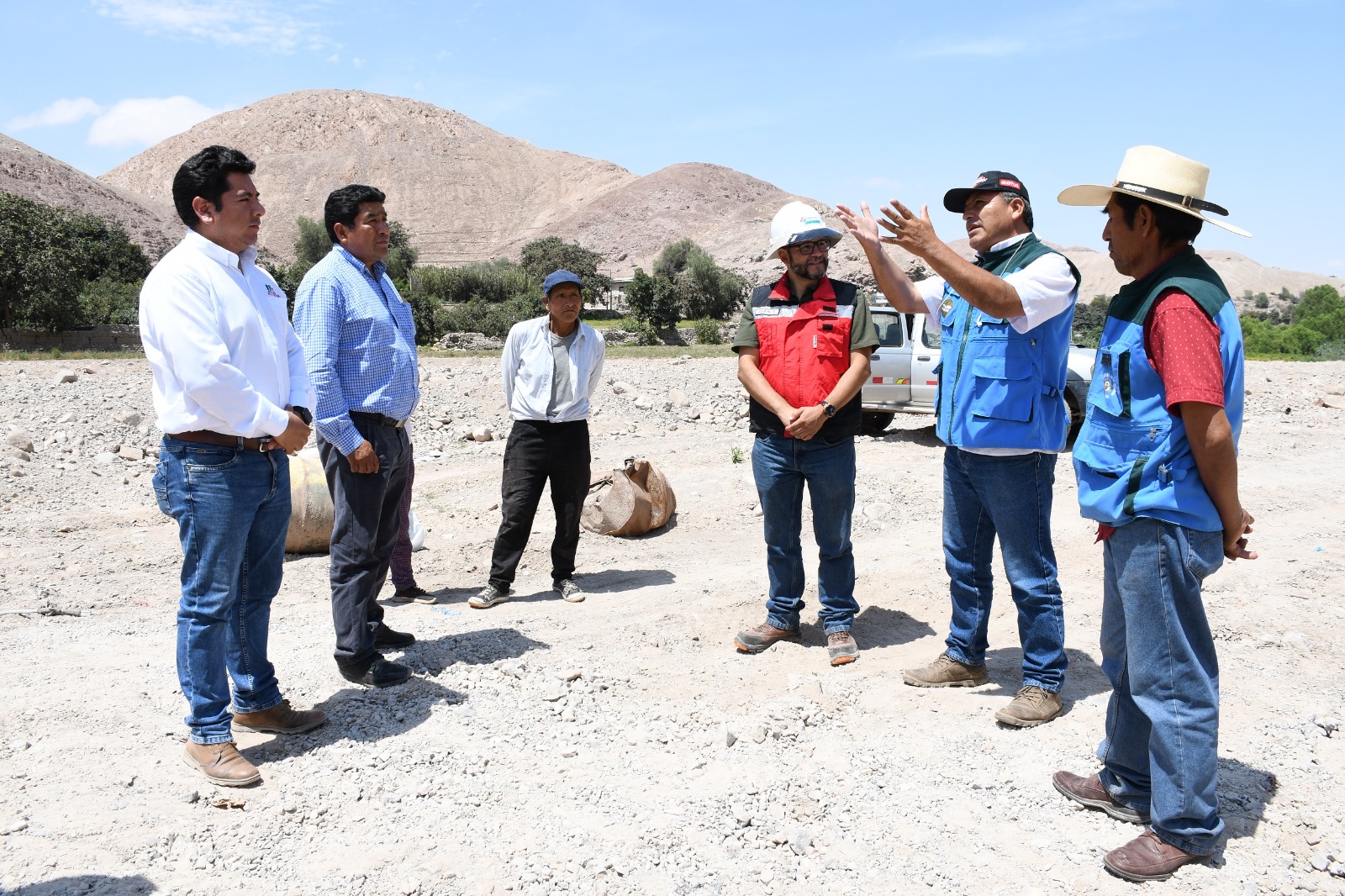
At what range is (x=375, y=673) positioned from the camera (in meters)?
4.19

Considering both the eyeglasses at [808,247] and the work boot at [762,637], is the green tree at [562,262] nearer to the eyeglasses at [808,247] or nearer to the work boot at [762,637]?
the work boot at [762,637]

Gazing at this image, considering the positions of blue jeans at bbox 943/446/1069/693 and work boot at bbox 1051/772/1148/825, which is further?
blue jeans at bbox 943/446/1069/693

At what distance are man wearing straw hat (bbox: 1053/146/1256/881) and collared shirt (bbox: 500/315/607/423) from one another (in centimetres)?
343

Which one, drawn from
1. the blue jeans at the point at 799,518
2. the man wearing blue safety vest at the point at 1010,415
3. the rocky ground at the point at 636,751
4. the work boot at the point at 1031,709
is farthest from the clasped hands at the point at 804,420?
the work boot at the point at 1031,709

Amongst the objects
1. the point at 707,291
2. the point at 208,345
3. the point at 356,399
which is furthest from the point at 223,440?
the point at 707,291

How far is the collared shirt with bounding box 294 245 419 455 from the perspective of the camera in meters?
4.05

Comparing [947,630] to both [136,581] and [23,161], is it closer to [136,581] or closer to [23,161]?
[136,581]

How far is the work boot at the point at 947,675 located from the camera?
13.6 ft

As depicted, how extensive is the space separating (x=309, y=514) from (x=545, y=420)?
239cm

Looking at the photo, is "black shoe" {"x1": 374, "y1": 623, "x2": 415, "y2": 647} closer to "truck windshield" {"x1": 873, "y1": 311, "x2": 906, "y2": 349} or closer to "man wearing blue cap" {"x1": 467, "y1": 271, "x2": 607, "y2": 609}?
"man wearing blue cap" {"x1": 467, "y1": 271, "x2": 607, "y2": 609}

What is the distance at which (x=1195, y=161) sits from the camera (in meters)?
2.76

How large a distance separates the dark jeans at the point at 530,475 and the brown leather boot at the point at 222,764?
2474 mm

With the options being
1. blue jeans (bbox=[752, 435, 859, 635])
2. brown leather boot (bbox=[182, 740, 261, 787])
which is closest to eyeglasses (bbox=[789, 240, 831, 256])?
blue jeans (bbox=[752, 435, 859, 635])

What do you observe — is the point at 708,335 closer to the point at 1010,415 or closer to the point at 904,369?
the point at 904,369
